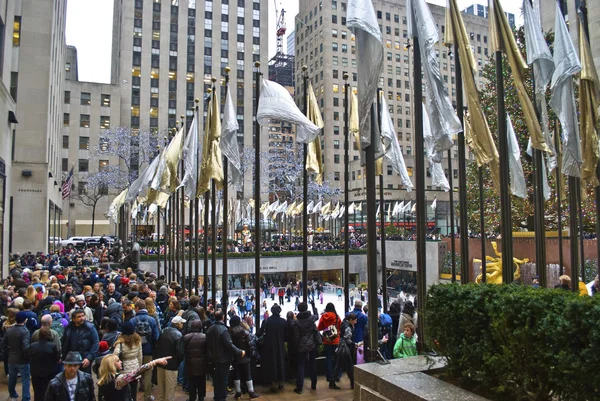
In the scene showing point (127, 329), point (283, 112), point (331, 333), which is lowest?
point (331, 333)

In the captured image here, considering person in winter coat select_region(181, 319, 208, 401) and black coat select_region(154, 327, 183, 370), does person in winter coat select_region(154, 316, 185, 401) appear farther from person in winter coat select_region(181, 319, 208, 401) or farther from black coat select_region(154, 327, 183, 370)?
person in winter coat select_region(181, 319, 208, 401)

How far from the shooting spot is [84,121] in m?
70.9

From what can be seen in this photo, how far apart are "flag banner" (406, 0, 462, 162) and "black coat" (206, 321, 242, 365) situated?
579 cm

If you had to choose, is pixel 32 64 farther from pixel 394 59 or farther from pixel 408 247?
pixel 394 59

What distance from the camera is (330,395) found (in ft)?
28.3

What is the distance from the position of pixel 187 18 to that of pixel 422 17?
271 ft

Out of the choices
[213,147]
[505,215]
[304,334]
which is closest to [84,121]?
[213,147]

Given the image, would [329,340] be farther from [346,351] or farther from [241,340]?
[241,340]

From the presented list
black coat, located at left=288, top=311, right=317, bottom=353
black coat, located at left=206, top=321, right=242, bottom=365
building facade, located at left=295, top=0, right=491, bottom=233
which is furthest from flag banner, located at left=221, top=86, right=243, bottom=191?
building facade, located at left=295, top=0, right=491, bottom=233

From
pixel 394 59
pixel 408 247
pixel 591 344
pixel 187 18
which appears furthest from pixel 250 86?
pixel 591 344

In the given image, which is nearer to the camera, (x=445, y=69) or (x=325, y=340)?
(x=325, y=340)

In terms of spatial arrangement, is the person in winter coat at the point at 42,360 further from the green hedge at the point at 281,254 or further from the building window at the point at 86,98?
the building window at the point at 86,98

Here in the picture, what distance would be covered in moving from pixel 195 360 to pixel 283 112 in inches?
248

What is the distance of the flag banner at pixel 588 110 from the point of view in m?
10.5
